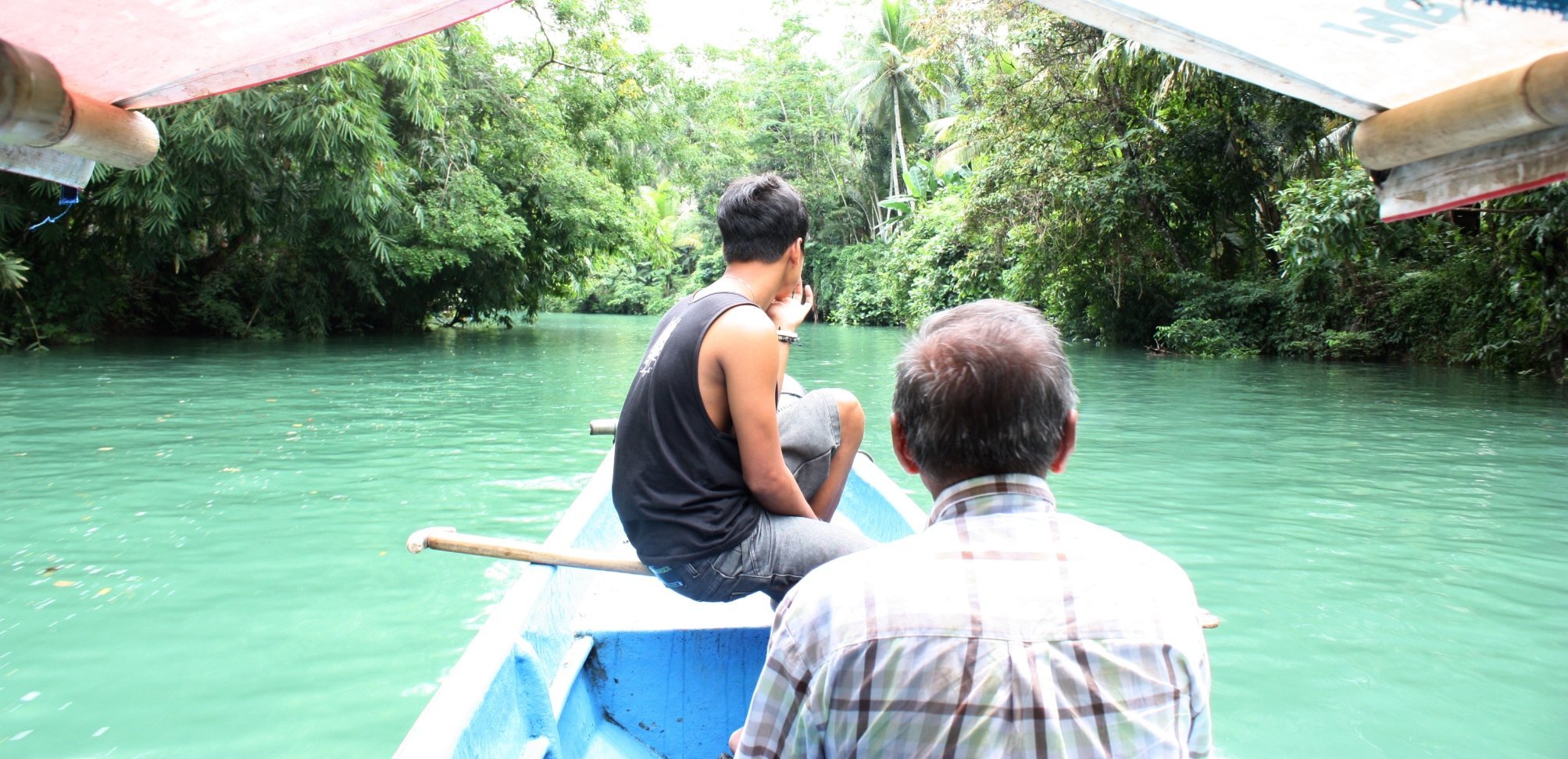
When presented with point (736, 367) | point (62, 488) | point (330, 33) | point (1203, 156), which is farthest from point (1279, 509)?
point (1203, 156)

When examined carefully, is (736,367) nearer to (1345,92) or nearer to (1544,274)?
(1345,92)

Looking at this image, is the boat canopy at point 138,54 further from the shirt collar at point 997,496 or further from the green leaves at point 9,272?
the green leaves at point 9,272

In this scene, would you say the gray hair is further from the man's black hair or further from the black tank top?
the man's black hair

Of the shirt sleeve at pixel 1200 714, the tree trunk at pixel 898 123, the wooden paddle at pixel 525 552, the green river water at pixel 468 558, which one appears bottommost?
the green river water at pixel 468 558

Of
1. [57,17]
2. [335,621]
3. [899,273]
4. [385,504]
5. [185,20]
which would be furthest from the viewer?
[899,273]

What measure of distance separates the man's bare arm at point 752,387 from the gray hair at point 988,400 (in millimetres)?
800

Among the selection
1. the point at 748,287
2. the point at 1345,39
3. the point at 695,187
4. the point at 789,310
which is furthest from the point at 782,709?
the point at 695,187

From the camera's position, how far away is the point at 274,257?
722 inches

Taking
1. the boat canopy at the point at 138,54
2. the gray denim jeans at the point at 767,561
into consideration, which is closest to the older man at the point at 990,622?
the gray denim jeans at the point at 767,561

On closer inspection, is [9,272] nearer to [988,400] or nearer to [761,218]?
[761,218]

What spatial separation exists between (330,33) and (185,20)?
0.81ft

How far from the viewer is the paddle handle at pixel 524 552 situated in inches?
88.3

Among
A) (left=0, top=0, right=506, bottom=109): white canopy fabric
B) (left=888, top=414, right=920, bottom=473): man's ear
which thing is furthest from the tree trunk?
(left=888, top=414, right=920, bottom=473): man's ear

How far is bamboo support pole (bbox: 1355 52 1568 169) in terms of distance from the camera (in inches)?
65.7
